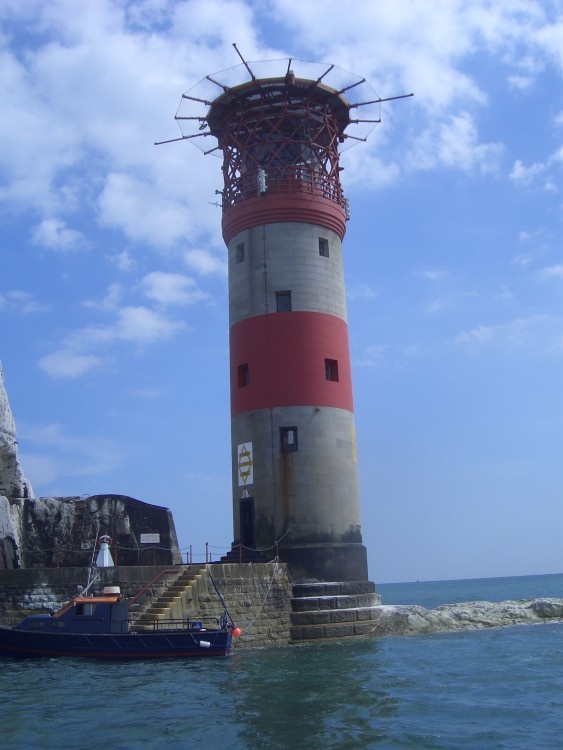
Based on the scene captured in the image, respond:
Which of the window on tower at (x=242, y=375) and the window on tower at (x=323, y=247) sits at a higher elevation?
the window on tower at (x=323, y=247)

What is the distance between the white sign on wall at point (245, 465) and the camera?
27.4 m

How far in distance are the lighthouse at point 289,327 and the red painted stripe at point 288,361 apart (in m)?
0.04

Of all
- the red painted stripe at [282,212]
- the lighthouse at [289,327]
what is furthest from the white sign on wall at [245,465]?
the red painted stripe at [282,212]

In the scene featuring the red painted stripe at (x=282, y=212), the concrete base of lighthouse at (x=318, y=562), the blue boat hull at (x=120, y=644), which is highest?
the red painted stripe at (x=282, y=212)

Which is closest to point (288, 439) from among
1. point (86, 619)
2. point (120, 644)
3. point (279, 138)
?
point (86, 619)

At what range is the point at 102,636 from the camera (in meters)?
20.2

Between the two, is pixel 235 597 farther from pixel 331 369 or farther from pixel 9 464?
pixel 9 464

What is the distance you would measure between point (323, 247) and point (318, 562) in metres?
10.5

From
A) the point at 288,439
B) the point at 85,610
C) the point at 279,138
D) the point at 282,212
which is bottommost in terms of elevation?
the point at 85,610

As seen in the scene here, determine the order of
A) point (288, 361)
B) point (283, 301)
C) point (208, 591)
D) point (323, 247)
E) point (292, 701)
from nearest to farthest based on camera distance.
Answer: point (292, 701), point (208, 591), point (288, 361), point (283, 301), point (323, 247)

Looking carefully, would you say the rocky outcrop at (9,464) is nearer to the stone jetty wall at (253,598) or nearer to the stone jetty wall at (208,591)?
the stone jetty wall at (208,591)

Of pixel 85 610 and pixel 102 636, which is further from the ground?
pixel 85 610

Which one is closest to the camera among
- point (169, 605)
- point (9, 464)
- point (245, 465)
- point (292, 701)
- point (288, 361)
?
point (292, 701)

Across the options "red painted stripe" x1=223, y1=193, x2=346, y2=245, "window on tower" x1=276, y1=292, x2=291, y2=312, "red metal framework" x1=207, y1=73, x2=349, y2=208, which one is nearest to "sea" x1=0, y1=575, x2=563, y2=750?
"window on tower" x1=276, y1=292, x2=291, y2=312
